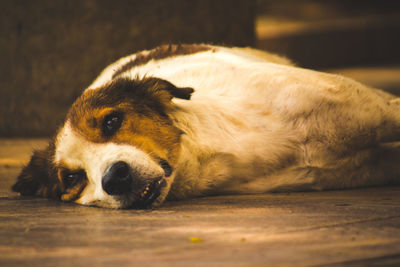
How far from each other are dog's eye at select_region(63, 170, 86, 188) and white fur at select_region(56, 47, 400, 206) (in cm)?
11

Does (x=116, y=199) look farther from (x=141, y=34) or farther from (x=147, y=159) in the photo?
(x=141, y=34)

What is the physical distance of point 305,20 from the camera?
57.1 ft

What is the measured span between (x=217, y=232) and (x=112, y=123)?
114cm

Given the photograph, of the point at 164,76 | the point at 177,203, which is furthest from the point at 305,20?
the point at 177,203

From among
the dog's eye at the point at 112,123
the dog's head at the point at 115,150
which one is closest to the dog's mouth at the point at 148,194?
the dog's head at the point at 115,150

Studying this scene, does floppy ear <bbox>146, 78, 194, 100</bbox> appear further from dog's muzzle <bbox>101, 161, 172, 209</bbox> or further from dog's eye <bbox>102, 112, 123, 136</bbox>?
dog's muzzle <bbox>101, 161, 172, 209</bbox>

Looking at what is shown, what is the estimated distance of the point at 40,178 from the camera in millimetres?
3850

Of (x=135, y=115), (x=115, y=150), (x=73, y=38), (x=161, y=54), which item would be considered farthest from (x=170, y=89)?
(x=73, y=38)

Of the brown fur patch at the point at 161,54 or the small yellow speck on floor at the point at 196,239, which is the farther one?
the brown fur patch at the point at 161,54

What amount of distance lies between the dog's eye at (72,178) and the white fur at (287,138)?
0.37 feet

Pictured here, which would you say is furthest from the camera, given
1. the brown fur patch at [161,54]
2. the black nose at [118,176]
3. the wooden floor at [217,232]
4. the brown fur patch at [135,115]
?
the brown fur patch at [161,54]

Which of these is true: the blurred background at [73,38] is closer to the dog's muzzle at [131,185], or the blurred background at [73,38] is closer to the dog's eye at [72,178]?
the dog's eye at [72,178]

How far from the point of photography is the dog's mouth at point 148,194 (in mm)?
3242

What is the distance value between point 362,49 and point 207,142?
41.9 ft
